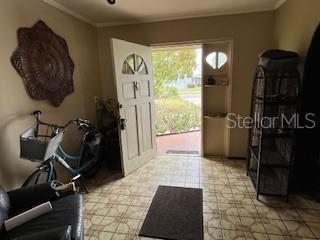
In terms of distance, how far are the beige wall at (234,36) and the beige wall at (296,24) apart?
250mm

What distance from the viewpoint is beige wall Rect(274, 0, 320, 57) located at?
191 cm

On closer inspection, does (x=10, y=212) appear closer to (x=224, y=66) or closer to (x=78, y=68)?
(x=78, y=68)

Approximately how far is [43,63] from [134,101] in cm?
124

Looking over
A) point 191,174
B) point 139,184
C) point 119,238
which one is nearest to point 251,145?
point 191,174

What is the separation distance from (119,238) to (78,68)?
7.38 ft

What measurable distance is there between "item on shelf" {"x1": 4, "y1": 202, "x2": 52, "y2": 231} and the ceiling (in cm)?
219

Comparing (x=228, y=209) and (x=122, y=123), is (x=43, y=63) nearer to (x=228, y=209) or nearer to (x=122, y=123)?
(x=122, y=123)

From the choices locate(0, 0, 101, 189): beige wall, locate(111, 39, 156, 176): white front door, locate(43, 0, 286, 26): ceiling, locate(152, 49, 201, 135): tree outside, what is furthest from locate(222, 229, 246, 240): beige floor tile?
locate(152, 49, 201, 135): tree outside

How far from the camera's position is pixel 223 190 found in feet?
8.07

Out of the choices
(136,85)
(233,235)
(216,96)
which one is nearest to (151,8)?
(136,85)

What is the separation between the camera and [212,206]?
7.09ft

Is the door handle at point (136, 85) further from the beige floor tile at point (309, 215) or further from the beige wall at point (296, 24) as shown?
the beige floor tile at point (309, 215)

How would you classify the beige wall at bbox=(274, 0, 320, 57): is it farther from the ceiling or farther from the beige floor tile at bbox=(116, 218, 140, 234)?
the beige floor tile at bbox=(116, 218, 140, 234)

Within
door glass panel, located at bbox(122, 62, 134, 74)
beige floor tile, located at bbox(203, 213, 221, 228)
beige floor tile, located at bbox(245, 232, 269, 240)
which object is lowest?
beige floor tile, located at bbox(245, 232, 269, 240)
